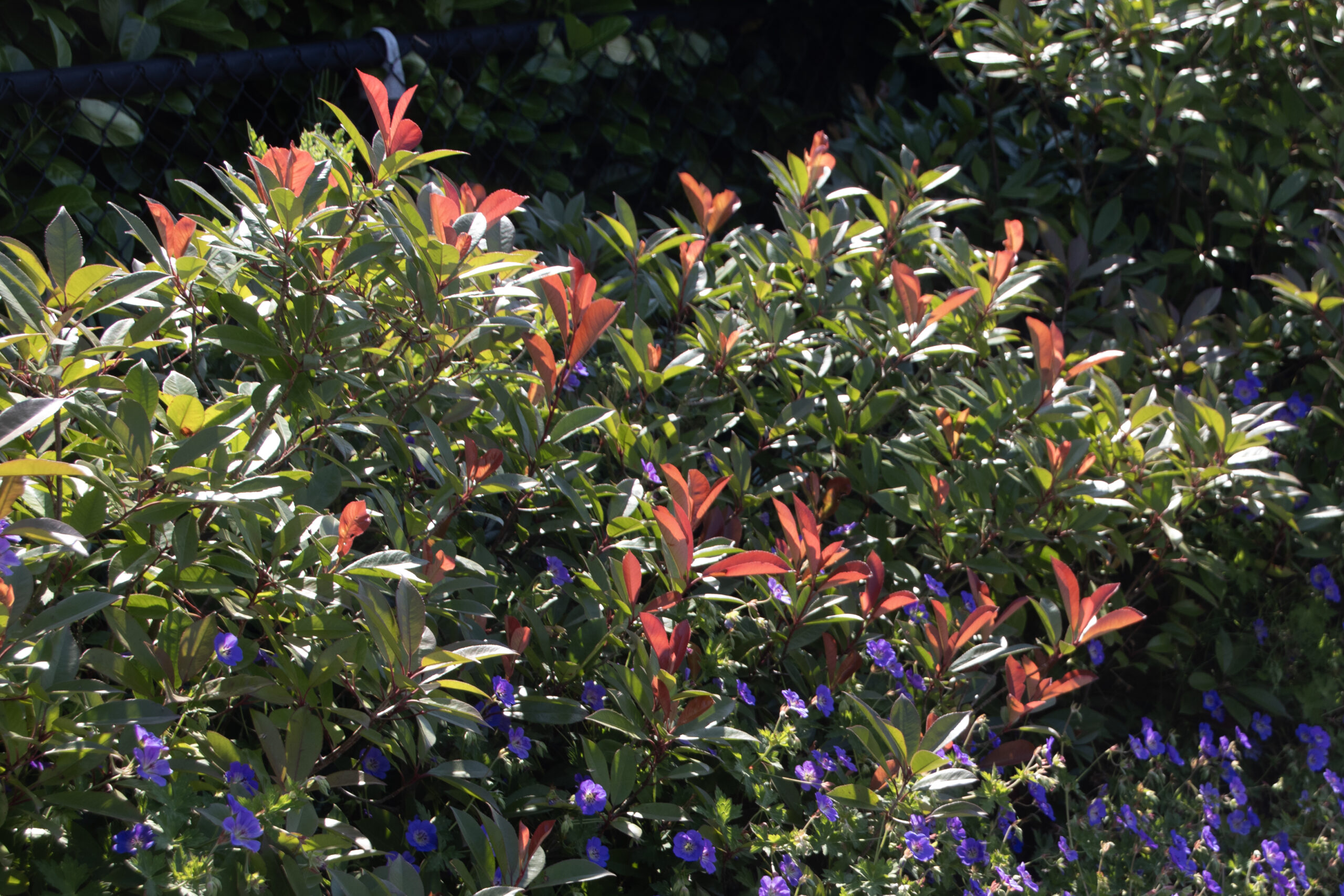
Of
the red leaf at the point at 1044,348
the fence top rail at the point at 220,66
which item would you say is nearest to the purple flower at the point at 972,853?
the red leaf at the point at 1044,348

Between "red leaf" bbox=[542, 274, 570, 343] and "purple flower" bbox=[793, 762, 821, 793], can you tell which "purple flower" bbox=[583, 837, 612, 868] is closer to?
"purple flower" bbox=[793, 762, 821, 793]

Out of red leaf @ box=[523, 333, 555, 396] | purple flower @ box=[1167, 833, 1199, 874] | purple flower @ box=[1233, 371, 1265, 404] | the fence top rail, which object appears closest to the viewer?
red leaf @ box=[523, 333, 555, 396]

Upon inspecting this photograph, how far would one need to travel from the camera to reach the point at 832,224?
7.86ft

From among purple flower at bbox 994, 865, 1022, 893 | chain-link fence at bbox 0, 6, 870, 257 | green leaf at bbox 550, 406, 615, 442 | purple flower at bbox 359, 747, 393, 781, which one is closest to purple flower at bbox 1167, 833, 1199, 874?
purple flower at bbox 994, 865, 1022, 893

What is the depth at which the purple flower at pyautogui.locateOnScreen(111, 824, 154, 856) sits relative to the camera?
1.07 meters

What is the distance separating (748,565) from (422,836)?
56 cm

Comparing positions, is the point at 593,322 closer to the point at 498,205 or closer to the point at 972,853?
the point at 498,205

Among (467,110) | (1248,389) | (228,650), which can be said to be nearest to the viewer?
(228,650)

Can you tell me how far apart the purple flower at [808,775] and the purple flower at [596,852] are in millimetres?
323

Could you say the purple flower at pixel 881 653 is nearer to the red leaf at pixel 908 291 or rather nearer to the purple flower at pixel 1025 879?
the purple flower at pixel 1025 879

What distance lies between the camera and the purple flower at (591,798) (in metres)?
1.39

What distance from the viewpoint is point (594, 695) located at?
1.53 meters


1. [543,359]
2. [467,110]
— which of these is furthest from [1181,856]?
[467,110]

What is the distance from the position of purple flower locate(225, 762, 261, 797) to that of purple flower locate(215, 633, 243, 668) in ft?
0.37
